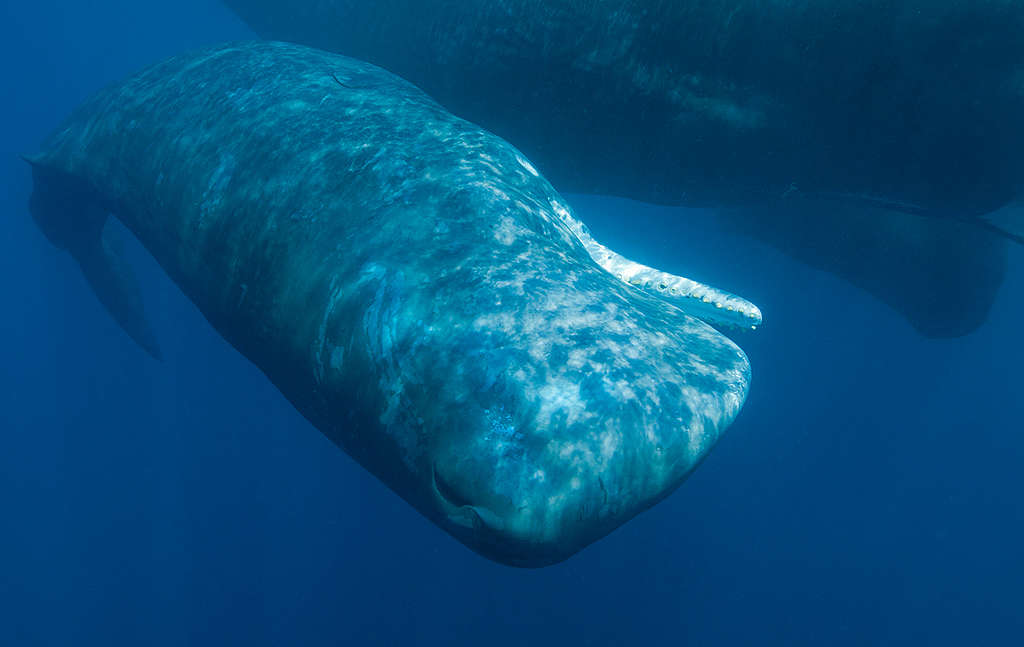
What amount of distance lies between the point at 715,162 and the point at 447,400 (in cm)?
443

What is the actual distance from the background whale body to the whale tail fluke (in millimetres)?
4326

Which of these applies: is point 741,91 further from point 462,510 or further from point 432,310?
point 462,510

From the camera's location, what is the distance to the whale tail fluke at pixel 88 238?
24.3ft

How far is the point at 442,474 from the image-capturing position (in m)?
2.51

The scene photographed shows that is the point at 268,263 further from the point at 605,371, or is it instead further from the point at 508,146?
the point at 605,371

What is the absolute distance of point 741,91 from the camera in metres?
5.21

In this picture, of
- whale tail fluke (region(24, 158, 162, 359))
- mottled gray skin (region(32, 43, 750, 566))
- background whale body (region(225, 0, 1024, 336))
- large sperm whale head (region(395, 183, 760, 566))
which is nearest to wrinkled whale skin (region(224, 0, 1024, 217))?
background whale body (region(225, 0, 1024, 336))

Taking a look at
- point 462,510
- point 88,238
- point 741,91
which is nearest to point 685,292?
point 462,510

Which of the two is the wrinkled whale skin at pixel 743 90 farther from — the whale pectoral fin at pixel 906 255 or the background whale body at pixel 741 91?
the whale pectoral fin at pixel 906 255

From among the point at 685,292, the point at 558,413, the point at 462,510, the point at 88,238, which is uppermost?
the point at 685,292

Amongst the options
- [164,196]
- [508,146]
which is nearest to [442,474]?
[508,146]

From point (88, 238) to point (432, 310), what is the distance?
8.52 metres

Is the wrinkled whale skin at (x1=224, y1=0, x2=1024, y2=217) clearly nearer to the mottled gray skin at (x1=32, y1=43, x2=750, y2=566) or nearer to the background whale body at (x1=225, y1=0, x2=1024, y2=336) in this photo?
the background whale body at (x1=225, y1=0, x2=1024, y2=336)

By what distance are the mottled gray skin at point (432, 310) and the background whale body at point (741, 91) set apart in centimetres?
148
